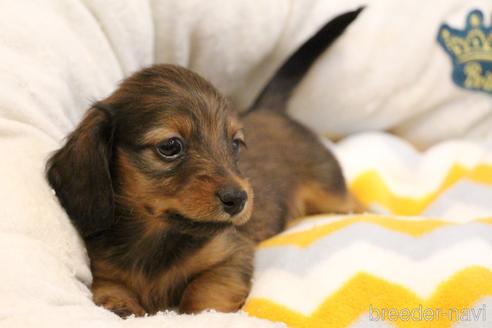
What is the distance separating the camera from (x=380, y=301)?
1472 mm

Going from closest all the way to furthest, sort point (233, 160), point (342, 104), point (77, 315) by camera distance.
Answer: point (77, 315), point (233, 160), point (342, 104)

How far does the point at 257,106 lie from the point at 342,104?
391 mm

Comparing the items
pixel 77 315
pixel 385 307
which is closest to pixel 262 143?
pixel 385 307

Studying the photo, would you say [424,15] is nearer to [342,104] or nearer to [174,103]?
[342,104]

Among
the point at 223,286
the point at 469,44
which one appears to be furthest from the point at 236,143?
the point at 469,44

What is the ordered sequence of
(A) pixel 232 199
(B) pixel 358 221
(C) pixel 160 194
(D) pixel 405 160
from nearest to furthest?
(A) pixel 232 199 → (C) pixel 160 194 → (B) pixel 358 221 → (D) pixel 405 160

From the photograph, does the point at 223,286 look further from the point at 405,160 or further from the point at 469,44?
the point at 469,44

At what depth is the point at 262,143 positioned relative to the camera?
7.20 ft

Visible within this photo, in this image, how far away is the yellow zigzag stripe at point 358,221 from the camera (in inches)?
68.9

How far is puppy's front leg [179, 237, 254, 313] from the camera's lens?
1553 millimetres

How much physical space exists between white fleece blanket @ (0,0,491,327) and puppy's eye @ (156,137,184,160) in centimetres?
28

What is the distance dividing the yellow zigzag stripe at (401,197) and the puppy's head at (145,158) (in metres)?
0.92

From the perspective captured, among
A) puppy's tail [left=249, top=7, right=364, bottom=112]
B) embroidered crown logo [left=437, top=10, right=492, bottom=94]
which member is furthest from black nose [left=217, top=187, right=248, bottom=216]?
embroidered crown logo [left=437, top=10, right=492, bottom=94]

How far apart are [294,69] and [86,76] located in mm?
845
